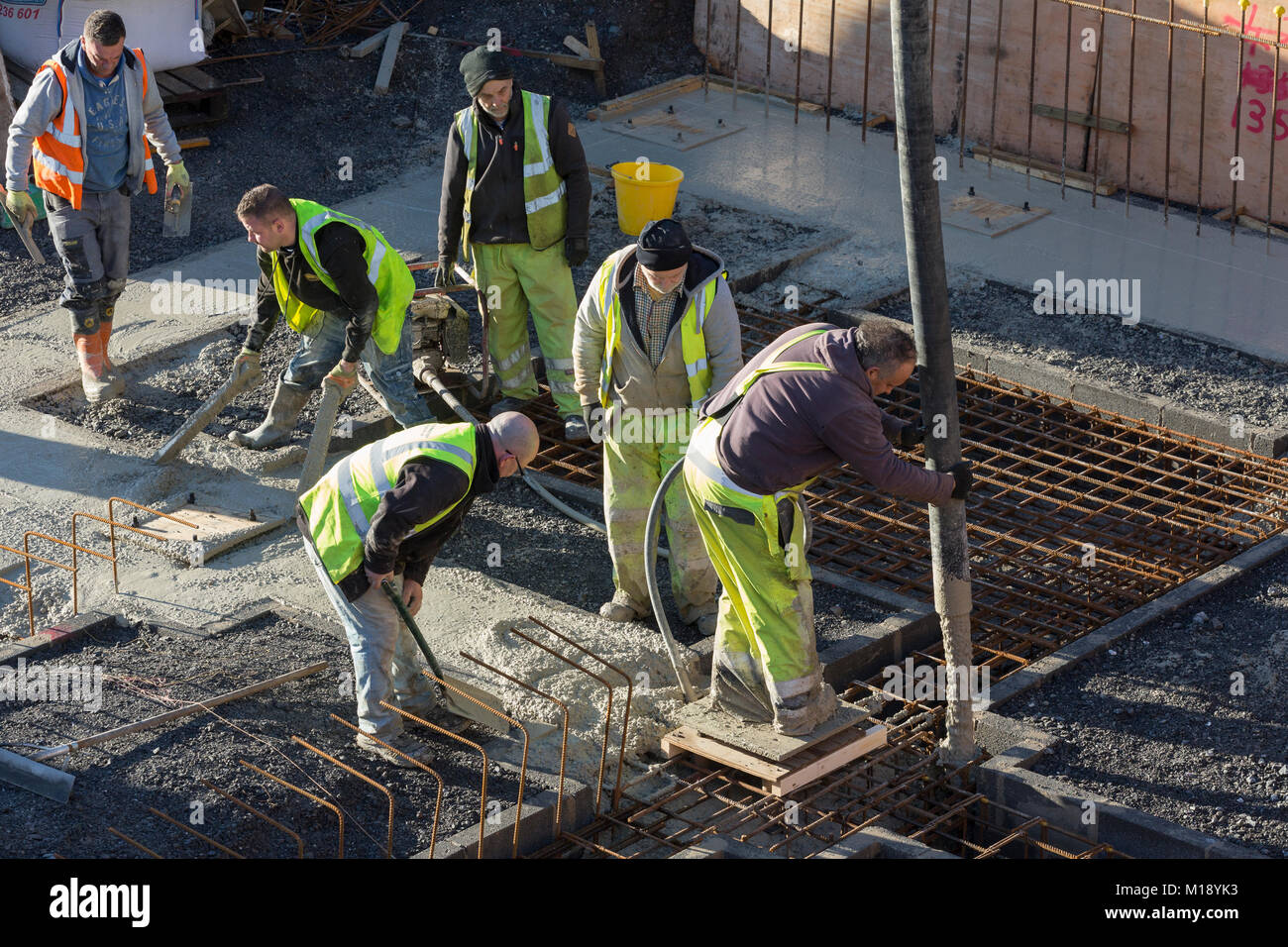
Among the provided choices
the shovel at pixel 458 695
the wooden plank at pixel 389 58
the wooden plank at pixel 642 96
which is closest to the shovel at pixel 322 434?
the shovel at pixel 458 695

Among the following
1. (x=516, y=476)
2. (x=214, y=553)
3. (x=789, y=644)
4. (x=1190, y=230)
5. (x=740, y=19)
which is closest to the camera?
(x=789, y=644)

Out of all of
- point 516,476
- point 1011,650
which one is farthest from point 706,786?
point 516,476

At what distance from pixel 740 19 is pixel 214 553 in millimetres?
7862

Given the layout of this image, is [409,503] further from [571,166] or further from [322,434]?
[571,166]

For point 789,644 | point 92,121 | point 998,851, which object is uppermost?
point 92,121

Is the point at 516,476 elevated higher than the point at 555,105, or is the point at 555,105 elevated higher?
the point at 555,105

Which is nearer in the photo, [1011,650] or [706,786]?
[706,786]

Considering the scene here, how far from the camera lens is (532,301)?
9.67 metres

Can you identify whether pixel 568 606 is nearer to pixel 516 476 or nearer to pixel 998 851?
pixel 516 476

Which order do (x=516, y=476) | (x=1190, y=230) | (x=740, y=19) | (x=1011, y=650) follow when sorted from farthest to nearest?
1. (x=740, y=19)
2. (x=1190, y=230)
3. (x=516, y=476)
4. (x=1011, y=650)

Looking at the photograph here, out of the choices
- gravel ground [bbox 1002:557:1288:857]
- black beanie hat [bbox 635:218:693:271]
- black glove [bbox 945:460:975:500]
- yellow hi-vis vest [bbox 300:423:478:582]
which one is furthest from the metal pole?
yellow hi-vis vest [bbox 300:423:478:582]

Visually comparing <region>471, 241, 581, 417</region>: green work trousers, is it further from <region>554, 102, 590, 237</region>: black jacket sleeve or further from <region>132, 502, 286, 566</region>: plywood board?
<region>132, 502, 286, 566</region>: plywood board

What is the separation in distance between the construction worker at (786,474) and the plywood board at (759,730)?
0.05 meters

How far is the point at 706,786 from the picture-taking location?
6922mm
